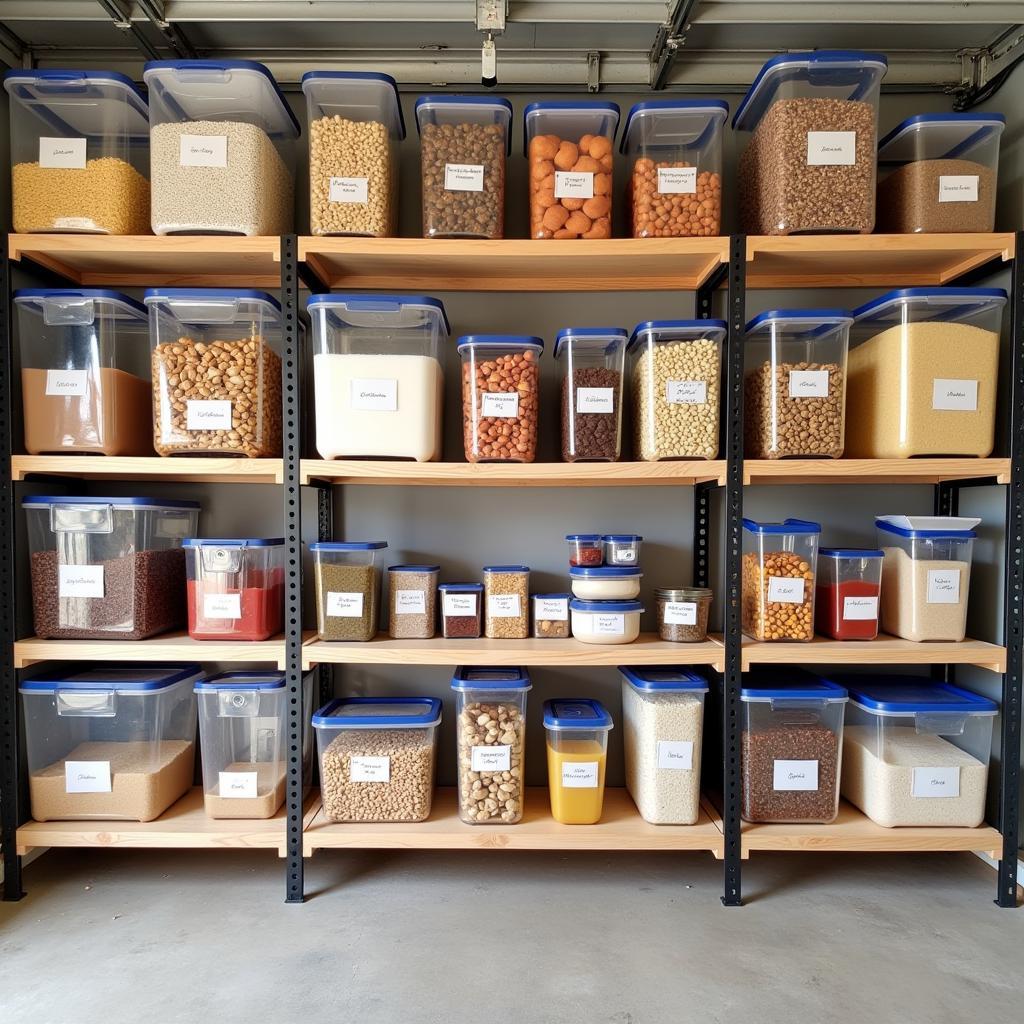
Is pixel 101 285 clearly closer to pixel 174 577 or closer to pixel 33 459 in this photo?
pixel 33 459

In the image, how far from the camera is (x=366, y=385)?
5.57 ft

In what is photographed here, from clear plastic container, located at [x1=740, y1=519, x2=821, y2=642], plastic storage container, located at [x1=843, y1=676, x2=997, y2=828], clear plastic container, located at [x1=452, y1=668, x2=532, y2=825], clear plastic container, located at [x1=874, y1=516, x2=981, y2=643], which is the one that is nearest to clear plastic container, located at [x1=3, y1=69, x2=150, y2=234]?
clear plastic container, located at [x1=452, y1=668, x2=532, y2=825]

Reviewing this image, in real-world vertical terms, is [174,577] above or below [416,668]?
above

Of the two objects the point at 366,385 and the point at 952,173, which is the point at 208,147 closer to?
the point at 366,385

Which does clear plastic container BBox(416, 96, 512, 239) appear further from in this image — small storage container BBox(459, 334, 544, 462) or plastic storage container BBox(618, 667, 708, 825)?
plastic storage container BBox(618, 667, 708, 825)

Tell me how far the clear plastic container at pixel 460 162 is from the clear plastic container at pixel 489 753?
1.31m

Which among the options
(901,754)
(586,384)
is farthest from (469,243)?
(901,754)

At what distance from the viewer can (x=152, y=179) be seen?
1.69 metres

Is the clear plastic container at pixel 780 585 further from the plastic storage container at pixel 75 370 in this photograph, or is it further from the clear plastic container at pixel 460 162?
the plastic storage container at pixel 75 370

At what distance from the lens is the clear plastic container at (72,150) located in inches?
67.4

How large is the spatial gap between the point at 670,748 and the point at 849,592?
2.27 feet

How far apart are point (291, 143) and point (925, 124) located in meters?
1.87

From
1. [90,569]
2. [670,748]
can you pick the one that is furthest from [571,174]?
[90,569]

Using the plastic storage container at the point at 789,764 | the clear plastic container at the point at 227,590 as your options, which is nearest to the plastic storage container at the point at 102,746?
the clear plastic container at the point at 227,590
